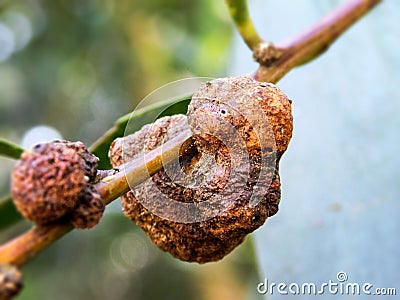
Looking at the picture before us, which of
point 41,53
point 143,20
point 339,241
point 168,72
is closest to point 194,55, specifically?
point 168,72

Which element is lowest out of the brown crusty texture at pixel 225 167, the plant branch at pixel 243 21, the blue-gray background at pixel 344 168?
the blue-gray background at pixel 344 168

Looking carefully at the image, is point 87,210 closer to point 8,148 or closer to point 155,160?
point 155,160

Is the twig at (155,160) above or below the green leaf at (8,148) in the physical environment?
below

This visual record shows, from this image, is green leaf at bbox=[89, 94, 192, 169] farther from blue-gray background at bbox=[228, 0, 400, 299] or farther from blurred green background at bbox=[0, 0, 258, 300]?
blurred green background at bbox=[0, 0, 258, 300]

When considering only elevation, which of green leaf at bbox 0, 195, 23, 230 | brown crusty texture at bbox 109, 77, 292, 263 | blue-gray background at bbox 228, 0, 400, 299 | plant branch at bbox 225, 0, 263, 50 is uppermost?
plant branch at bbox 225, 0, 263, 50

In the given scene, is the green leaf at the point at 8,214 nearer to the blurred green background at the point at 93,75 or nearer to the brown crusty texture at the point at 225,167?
the brown crusty texture at the point at 225,167

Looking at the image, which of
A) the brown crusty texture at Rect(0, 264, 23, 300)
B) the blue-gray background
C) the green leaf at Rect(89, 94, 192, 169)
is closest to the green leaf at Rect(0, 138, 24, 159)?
the green leaf at Rect(89, 94, 192, 169)

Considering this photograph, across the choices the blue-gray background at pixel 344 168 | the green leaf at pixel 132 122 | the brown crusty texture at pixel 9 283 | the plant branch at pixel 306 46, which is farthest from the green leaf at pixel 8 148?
the blue-gray background at pixel 344 168
